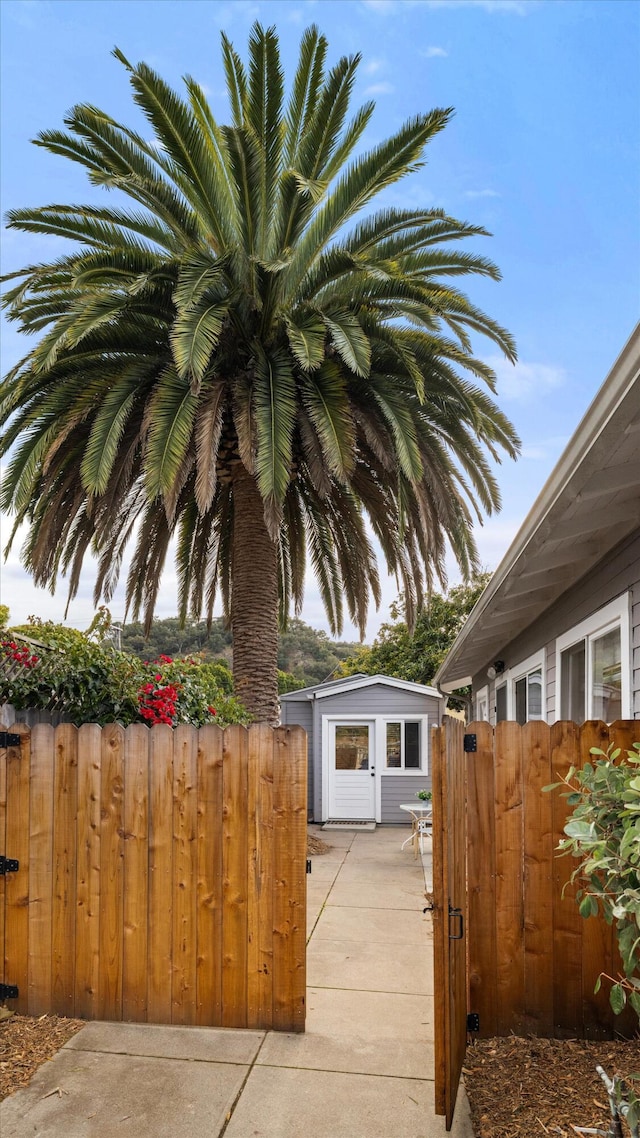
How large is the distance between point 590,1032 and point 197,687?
4.10m

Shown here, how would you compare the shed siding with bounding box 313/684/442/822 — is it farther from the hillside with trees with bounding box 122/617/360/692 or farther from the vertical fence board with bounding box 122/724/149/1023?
the hillside with trees with bounding box 122/617/360/692

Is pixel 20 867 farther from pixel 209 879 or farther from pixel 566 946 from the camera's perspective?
pixel 566 946

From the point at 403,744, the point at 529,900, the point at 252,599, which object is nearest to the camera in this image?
the point at 529,900

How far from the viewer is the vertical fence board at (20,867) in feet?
15.5

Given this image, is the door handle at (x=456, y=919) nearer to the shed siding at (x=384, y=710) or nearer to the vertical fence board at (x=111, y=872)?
the vertical fence board at (x=111, y=872)

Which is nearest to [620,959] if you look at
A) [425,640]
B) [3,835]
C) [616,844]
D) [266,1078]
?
[266,1078]

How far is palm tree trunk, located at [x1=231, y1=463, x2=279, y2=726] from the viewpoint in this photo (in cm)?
935

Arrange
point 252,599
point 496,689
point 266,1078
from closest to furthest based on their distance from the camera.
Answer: point 266,1078 < point 252,599 < point 496,689

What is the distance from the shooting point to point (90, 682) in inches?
249

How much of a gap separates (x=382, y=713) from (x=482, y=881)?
39.8 ft

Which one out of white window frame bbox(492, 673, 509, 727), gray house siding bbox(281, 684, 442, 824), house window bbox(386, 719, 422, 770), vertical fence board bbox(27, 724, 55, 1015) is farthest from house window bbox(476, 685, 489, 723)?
vertical fence board bbox(27, 724, 55, 1015)

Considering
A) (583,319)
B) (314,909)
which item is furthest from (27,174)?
(314,909)

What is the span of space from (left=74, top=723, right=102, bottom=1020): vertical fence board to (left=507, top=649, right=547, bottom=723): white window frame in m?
2.95

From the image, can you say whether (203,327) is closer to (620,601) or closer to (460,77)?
(620,601)
